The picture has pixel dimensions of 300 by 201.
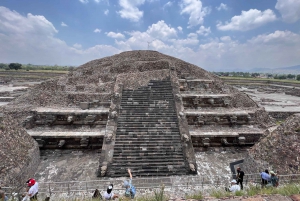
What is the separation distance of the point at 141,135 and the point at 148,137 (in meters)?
0.38

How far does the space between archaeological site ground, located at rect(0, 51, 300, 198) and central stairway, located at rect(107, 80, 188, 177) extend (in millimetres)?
44

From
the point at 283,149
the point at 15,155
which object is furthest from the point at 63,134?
the point at 283,149

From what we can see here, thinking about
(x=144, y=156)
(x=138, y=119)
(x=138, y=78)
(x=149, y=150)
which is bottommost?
(x=144, y=156)

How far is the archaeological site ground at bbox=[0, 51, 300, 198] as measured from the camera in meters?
6.95

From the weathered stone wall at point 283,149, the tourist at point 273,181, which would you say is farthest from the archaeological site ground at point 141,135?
the tourist at point 273,181

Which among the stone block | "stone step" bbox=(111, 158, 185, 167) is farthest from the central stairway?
the stone block

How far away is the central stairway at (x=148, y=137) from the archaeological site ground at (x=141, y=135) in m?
0.04

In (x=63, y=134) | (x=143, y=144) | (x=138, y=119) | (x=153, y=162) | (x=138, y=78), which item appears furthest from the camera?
(x=138, y=78)

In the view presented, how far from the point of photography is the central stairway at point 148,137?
7.33 m

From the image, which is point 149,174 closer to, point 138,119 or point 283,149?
point 138,119

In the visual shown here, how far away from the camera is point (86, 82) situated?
15.5 m

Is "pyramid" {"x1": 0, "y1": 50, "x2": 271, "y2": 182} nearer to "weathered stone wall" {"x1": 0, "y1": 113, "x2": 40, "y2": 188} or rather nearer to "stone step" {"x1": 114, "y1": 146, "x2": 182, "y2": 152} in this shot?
"stone step" {"x1": 114, "y1": 146, "x2": 182, "y2": 152}

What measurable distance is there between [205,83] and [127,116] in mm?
8250

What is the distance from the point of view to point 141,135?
8656 millimetres
